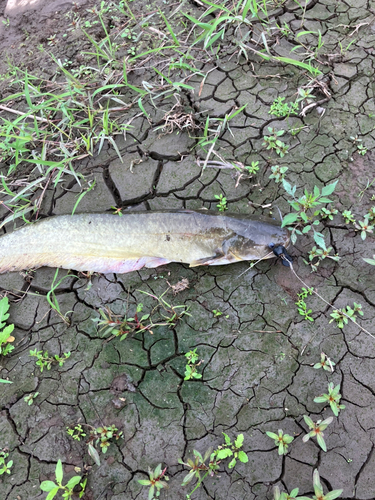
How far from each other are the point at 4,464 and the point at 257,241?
258 centimetres

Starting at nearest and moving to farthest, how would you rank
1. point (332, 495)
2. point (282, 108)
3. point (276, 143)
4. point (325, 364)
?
point (332, 495) < point (325, 364) < point (276, 143) < point (282, 108)

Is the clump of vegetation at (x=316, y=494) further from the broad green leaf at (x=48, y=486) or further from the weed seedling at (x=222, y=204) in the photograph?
the weed seedling at (x=222, y=204)

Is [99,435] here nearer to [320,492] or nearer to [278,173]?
[320,492]

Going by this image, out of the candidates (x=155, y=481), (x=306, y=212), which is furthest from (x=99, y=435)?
(x=306, y=212)

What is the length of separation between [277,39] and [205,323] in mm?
3184

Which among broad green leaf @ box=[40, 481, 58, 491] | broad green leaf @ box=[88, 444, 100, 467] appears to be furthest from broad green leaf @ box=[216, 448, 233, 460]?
broad green leaf @ box=[40, 481, 58, 491]

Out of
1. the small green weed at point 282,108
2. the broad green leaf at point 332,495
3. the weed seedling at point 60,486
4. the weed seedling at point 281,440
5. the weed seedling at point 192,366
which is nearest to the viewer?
the broad green leaf at point 332,495

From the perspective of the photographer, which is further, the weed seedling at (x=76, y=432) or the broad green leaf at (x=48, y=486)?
the weed seedling at (x=76, y=432)

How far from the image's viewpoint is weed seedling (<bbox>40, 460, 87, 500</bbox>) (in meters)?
2.08

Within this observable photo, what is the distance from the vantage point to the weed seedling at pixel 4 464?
7.84 feet

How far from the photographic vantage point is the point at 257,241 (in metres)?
2.70

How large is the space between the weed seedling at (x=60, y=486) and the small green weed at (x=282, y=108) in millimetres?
3455

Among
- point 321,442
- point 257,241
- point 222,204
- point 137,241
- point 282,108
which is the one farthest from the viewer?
point 282,108

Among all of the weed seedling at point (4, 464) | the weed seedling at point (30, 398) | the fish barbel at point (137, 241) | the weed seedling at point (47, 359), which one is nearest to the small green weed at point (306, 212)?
the fish barbel at point (137, 241)
